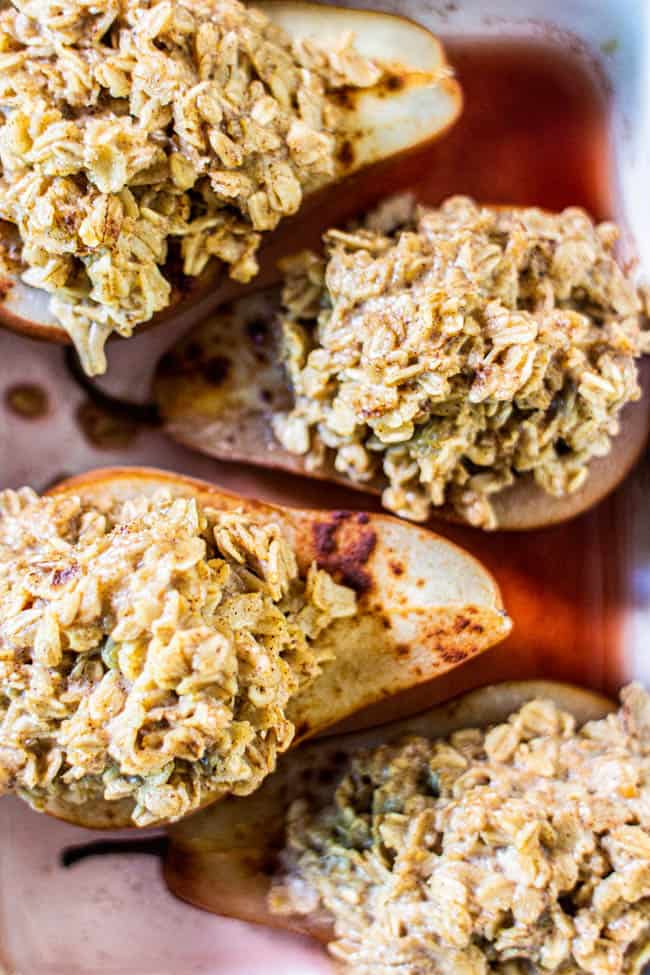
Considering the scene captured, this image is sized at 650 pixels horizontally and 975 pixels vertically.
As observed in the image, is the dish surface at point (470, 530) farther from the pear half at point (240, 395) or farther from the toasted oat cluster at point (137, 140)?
the toasted oat cluster at point (137, 140)

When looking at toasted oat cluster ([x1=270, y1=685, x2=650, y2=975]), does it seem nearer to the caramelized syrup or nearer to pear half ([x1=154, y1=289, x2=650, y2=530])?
pear half ([x1=154, y1=289, x2=650, y2=530])

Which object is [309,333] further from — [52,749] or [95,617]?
[52,749]

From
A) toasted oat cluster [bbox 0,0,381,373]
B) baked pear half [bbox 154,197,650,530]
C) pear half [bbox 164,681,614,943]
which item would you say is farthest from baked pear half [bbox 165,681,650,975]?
toasted oat cluster [bbox 0,0,381,373]

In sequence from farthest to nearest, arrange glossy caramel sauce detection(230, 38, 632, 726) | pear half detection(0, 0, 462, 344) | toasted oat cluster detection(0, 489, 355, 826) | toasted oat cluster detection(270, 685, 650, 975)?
glossy caramel sauce detection(230, 38, 632, 726), pear half detection(0, 0, 462, 344), toasted oat cluster detection(270, 685, 650, 975), toasted oat cluster detection(0, 489, 355, 826)

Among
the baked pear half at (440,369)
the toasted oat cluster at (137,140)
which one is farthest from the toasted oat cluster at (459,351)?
the toasted oat cluster at (137,140)

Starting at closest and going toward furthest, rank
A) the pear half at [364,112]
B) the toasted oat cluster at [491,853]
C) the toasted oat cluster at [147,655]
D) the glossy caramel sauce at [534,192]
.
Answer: the toasted oat cluster at [147,655] < the toasted oat cluster at [491,853] < the pear half at [364,112] < the glossy caramel sauce at [534,192]

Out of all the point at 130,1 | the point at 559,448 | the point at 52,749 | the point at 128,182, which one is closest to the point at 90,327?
the point at 128,182
